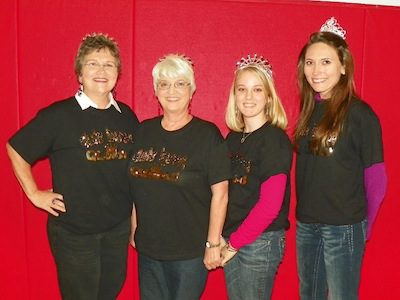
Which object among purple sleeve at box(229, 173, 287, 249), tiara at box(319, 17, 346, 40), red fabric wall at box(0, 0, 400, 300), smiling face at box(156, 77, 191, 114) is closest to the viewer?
purple sleeve at box(229, 173, 287, 249)

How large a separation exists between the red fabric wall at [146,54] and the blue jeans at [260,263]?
62 cm

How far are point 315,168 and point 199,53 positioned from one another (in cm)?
78

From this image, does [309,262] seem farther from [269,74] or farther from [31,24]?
[31,24]

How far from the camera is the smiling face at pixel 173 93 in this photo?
5.29 ft

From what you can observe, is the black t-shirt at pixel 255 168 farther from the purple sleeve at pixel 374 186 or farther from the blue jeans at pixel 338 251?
the purple sleeve at pixel 374 186

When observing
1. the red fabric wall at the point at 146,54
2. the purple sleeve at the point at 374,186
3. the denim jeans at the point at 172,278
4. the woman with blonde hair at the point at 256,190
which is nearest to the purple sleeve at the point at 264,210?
the woman with blonde hair at the point at 256,190

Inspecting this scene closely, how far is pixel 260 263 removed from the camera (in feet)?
5.11

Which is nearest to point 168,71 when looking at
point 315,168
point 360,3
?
point 315,168

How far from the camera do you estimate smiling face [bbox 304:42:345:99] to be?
5.49ft

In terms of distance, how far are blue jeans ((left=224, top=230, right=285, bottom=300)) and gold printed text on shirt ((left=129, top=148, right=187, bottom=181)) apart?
375 mm

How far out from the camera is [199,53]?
80.4 inches

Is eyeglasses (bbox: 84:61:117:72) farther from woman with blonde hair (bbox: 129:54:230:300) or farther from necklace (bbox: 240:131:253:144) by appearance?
necklace (bbox: 240:131:253:144)

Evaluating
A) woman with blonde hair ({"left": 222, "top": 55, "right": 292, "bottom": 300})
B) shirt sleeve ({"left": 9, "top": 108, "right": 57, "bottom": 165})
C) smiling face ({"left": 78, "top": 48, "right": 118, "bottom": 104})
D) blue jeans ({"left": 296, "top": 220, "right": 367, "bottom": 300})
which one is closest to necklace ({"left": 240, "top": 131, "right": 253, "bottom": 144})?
woman with blonde hair ({"left": 222, "top": 55, "right": 292, "bottom": 300})

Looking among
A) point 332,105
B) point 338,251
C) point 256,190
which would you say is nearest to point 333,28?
point 332,105
